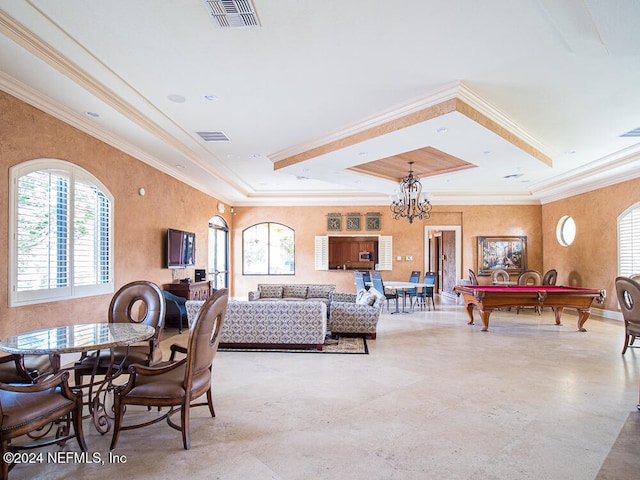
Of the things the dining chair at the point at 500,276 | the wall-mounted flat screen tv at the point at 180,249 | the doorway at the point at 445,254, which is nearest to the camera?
the wall-mounted flat screen tv at the point at 180,249

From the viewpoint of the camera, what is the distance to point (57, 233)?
4.40m

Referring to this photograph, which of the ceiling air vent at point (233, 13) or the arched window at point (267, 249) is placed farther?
the arched window at point (267, 249)

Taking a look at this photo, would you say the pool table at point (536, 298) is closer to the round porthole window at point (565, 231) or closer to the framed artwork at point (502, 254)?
the round porthole window at point (565, 231)

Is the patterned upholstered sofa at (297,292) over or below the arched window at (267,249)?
below

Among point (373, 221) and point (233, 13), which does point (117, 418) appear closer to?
point (233, 13)

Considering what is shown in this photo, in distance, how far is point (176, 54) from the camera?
3.55 m

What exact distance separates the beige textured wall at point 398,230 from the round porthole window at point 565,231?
0.87 m

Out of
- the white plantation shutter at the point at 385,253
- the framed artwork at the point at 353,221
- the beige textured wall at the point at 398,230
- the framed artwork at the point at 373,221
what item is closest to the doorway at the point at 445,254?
the beige textured wall at the point at 398,230

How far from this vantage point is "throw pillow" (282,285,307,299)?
8281mm

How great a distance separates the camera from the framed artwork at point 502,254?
35.6 ft

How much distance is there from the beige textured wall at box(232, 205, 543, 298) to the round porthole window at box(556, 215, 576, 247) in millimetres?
868

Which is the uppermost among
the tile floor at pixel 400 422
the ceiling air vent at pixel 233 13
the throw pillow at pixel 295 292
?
the ceiling air vent at pixel 233 13

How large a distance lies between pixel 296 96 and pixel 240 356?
3418 millimetres

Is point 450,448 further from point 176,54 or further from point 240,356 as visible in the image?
point 176,54
